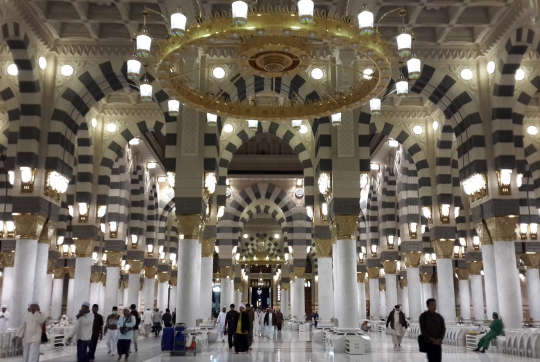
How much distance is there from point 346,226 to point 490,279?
3.41 metres

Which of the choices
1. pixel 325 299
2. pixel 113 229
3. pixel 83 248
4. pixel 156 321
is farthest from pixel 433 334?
pixel 156 321

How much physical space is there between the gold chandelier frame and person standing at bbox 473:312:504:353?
5.89 meters

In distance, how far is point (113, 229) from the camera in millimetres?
17875

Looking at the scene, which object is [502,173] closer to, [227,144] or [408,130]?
[408,130]

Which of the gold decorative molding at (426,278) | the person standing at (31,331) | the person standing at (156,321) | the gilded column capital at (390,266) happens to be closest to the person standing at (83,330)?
the person standing at (31,331)

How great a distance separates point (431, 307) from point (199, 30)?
4.35m

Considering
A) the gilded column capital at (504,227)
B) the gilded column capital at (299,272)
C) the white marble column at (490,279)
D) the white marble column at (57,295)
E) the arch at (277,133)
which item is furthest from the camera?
the gilded column capital at (299,272)

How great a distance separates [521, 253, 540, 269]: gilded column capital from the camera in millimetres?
18938

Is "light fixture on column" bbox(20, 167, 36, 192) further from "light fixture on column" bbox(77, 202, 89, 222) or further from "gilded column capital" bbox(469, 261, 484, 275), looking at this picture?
"gilded column capital" bbox(469, 261, 484, 275)

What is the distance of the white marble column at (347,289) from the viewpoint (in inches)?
443

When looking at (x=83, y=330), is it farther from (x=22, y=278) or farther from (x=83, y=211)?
(x=83, y=211)

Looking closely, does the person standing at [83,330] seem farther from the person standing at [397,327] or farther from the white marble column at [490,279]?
the white marble column at [490,279]

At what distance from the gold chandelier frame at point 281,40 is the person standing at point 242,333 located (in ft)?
14.7

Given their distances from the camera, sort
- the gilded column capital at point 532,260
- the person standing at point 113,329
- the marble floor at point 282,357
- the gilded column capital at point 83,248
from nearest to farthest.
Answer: the marble floor at point 282,357 < the person standing at point 113,329 < the gilded column capital at point 83,248 < the gilded column capital at point 532,260
